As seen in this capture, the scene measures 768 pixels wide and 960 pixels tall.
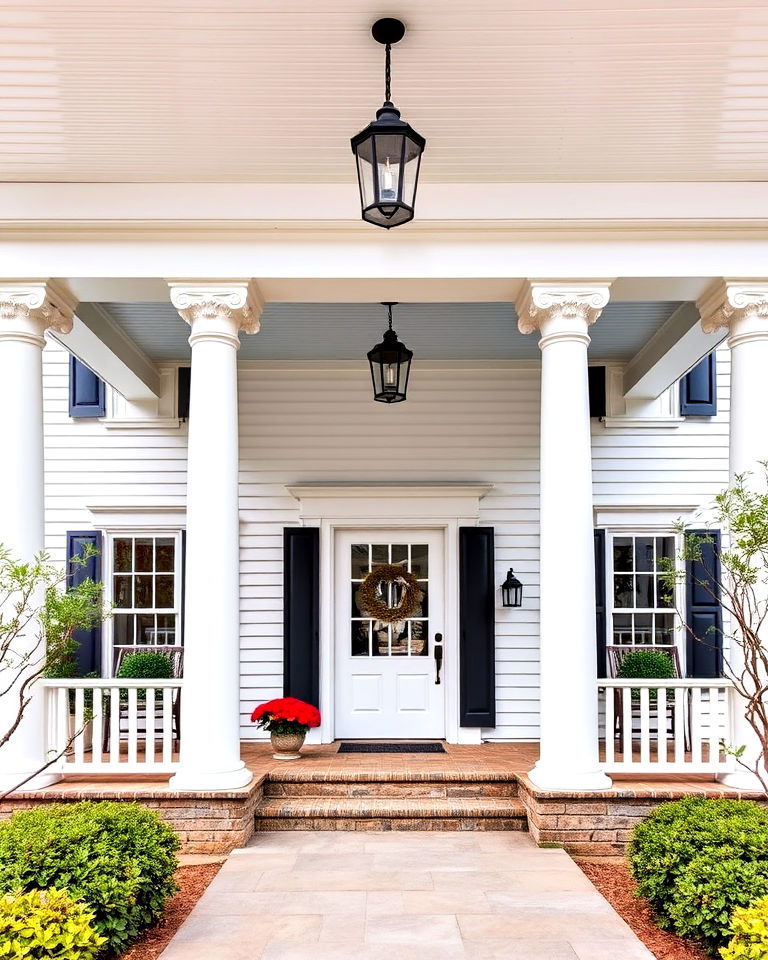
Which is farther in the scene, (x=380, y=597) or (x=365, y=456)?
(x=365, y=456)

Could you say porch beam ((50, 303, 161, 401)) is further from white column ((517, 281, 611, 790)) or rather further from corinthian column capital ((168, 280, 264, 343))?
white column ((517, 281, 611, 790))

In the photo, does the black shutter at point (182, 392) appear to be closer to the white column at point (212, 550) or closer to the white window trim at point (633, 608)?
the white column at point (212, 550)

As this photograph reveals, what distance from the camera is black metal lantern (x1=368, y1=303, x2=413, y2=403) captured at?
7383mm

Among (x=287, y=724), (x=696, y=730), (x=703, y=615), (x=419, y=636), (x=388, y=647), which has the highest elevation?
(x=703, y=615)

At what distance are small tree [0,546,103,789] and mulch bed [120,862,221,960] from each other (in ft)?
3.38

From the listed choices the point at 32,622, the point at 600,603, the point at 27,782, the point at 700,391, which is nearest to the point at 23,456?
the point at 32,622

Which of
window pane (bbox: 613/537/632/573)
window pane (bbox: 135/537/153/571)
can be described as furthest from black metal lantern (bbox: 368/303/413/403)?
window pane (bbox: 135/537/153/571)

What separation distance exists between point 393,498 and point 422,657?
1.61 m

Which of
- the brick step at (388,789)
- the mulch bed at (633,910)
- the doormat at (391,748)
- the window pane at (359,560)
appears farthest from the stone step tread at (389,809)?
the window pane at (359,560)

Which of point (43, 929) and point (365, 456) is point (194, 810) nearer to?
point (43, 929)

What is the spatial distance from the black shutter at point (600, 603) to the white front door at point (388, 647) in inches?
61.4

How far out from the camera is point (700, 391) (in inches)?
369

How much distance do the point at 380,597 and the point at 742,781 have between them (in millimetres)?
A: 3928

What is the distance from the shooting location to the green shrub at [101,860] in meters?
4.16
